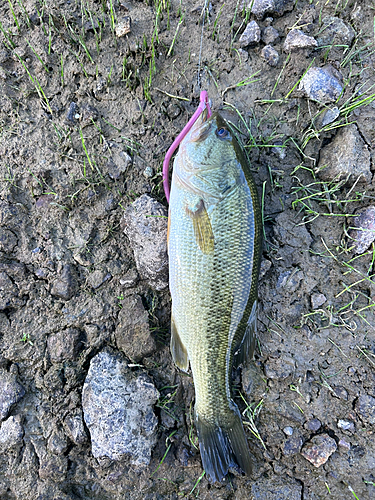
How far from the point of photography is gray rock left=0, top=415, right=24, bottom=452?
2.53 meters

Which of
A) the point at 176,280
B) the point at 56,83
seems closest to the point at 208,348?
the point at 176,280

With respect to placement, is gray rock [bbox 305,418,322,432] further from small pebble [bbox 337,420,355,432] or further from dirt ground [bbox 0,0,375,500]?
small pebble [bbox 337,420,355,432]

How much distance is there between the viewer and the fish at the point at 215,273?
2303 millimetres

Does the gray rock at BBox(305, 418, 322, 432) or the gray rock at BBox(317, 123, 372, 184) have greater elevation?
the gray rock at BBox(317, 123, 372, 184)

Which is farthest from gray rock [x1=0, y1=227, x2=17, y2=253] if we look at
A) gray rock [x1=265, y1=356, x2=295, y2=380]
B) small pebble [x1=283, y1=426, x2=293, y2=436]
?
small pebble [x1=283, y1=426, x2=293, y2=436]

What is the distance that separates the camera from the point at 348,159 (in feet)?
8.59

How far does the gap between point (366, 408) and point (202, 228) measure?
2021mm

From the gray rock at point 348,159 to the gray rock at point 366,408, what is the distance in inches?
72.0

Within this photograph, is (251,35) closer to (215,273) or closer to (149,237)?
(149,237)

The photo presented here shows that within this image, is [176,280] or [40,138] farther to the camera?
[40,138]

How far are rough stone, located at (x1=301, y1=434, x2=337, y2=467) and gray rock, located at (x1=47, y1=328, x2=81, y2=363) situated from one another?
213 centimetres

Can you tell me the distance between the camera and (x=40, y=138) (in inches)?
110

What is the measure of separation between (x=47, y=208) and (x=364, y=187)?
282 cm

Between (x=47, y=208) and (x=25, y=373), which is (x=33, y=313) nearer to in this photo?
(x=25, y=373)
